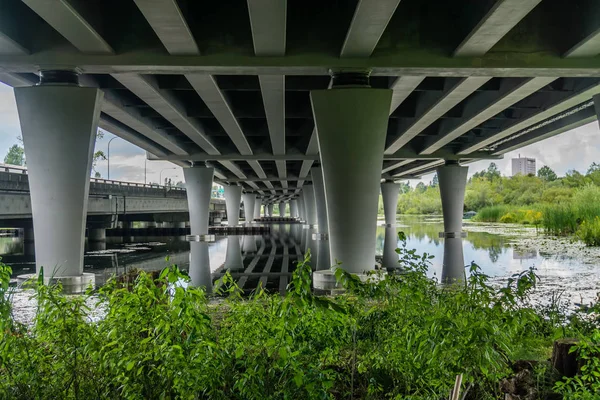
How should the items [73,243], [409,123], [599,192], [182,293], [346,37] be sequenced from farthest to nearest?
[599,192], [409,123], [73,243], [346,37], [182,293]

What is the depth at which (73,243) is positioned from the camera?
15.9 m

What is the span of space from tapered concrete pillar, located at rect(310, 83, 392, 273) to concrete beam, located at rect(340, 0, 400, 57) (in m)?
1.46

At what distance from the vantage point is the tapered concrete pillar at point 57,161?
1559cm

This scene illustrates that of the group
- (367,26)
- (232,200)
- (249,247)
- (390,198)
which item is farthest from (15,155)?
(367,26)

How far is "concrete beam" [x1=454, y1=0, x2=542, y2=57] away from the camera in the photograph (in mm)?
11086

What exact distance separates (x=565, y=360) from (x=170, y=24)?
10939 millimetres

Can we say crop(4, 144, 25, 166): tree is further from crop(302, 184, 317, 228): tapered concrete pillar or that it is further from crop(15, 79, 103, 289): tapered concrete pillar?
crop(15, 79, 103, 289): tapered concrete pillar

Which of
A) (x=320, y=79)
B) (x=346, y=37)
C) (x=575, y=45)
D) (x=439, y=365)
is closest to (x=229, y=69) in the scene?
(x=346, y=37)

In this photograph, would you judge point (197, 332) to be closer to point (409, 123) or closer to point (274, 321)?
point (274, 321)

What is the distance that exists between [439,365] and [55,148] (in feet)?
49.4

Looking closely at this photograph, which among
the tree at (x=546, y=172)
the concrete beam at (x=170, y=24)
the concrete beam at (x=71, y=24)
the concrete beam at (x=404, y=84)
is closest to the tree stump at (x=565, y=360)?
the concrete beam at (x=170, y=24)

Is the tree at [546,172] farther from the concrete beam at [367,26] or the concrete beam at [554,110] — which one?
the concrete beam at [367,26]

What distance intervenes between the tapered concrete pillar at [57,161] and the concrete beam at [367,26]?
26.9 ft

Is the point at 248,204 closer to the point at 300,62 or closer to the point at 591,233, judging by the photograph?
the point at 591,233
